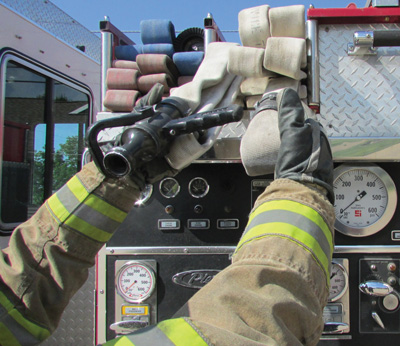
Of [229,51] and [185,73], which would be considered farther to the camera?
[185,73]

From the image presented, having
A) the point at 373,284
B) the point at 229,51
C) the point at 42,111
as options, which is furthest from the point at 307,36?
the point at 42,111

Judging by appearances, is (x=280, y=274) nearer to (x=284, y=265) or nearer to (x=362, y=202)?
(x=284, y=265)

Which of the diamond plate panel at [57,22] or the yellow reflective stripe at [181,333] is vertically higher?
the diamond plate panel at [57,22]

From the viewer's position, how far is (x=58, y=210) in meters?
1.32

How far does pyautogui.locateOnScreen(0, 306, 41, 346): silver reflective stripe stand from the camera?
1.08 m

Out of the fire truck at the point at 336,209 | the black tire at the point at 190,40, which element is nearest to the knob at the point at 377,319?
the fire truck at the point at 336,209

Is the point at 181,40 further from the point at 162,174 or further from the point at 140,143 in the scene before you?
the point at 140,143

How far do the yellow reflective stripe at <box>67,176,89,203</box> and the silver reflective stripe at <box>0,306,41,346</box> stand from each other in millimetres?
412

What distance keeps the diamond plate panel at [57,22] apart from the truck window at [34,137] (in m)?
0.39

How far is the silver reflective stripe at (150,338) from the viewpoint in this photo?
693mm

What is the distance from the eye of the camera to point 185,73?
8.52 ft

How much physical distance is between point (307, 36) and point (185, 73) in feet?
2.84

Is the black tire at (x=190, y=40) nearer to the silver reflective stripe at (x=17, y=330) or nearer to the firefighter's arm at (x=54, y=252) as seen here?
the firefighter's arm at (x=54, y=252)

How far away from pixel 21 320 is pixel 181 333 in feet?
2.10
